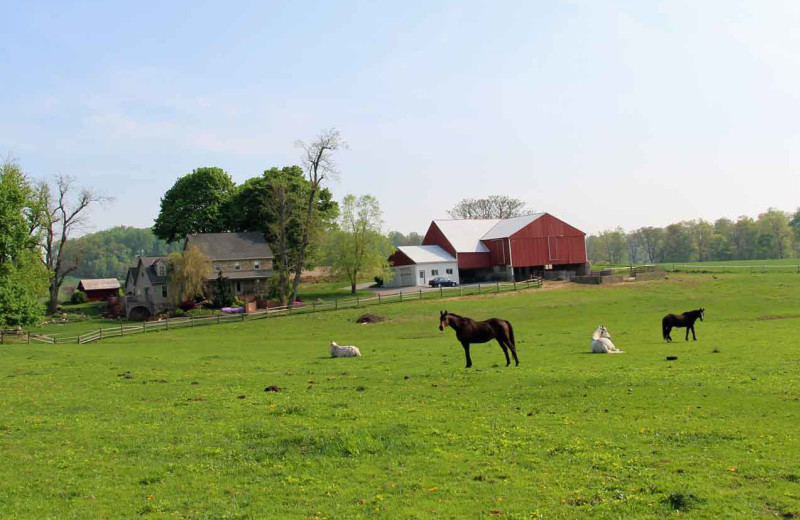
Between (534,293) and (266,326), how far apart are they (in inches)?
1097

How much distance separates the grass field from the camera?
927 centimetres

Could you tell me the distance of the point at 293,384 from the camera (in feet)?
67.9

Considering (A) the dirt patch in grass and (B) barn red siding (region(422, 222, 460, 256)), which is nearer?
(A) the dirt patch in grass

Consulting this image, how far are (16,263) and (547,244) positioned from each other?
2479 inches

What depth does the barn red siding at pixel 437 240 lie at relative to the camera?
9356 cm

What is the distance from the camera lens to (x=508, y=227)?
9431 centimetres

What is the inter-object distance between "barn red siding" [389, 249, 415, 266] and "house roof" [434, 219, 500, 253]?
7220 mm

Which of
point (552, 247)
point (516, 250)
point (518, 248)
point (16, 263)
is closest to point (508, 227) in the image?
point (518, 248)

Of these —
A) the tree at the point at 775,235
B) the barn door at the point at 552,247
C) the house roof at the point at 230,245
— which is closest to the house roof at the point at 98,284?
the house roof at the point at 230,245

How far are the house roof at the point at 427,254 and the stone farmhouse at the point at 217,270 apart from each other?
18777 millimetres

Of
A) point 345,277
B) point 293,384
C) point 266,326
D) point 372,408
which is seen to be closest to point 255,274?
point 345,277

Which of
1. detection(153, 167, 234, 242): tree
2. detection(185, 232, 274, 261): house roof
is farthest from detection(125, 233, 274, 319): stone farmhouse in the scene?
detection(153, 167, 234, 242): tree

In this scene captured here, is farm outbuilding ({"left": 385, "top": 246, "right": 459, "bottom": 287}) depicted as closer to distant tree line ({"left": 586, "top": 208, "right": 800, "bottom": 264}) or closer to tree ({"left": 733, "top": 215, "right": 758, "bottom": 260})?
distant tree line ({"left": 586, "top": 208, "right": 800, "bottom": 264})

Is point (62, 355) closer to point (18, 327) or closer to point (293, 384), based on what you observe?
point (18, 327)
